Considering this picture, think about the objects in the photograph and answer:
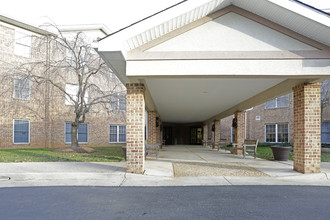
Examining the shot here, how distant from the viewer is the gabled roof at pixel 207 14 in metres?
6.11

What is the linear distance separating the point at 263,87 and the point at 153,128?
7118mm

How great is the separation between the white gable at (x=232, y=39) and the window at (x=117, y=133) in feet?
57.9

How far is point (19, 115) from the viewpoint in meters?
18.0

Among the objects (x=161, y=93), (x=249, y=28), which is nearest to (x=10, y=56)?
(x=161, y=93)

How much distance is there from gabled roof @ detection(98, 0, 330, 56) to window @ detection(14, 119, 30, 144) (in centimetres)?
1559

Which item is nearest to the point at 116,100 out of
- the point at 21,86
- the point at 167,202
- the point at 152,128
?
the point at 152,128

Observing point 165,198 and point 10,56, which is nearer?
point 165,198

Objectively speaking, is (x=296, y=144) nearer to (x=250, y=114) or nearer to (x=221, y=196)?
(x=221, y=196)

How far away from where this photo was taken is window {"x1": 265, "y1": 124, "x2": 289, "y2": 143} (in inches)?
936

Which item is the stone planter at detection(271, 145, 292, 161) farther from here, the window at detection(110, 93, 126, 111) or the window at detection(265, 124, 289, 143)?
the window at detection(265, 124, 289, 143)

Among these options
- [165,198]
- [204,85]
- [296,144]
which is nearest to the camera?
[165,198]

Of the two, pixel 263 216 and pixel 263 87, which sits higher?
pixel 263 87

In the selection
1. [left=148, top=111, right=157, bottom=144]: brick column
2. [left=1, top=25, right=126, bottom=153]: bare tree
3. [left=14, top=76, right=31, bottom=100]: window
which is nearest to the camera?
[left=14, top=76, right=31, bottom=100]: window

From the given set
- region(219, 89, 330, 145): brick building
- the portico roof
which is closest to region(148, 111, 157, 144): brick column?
the portico roof
